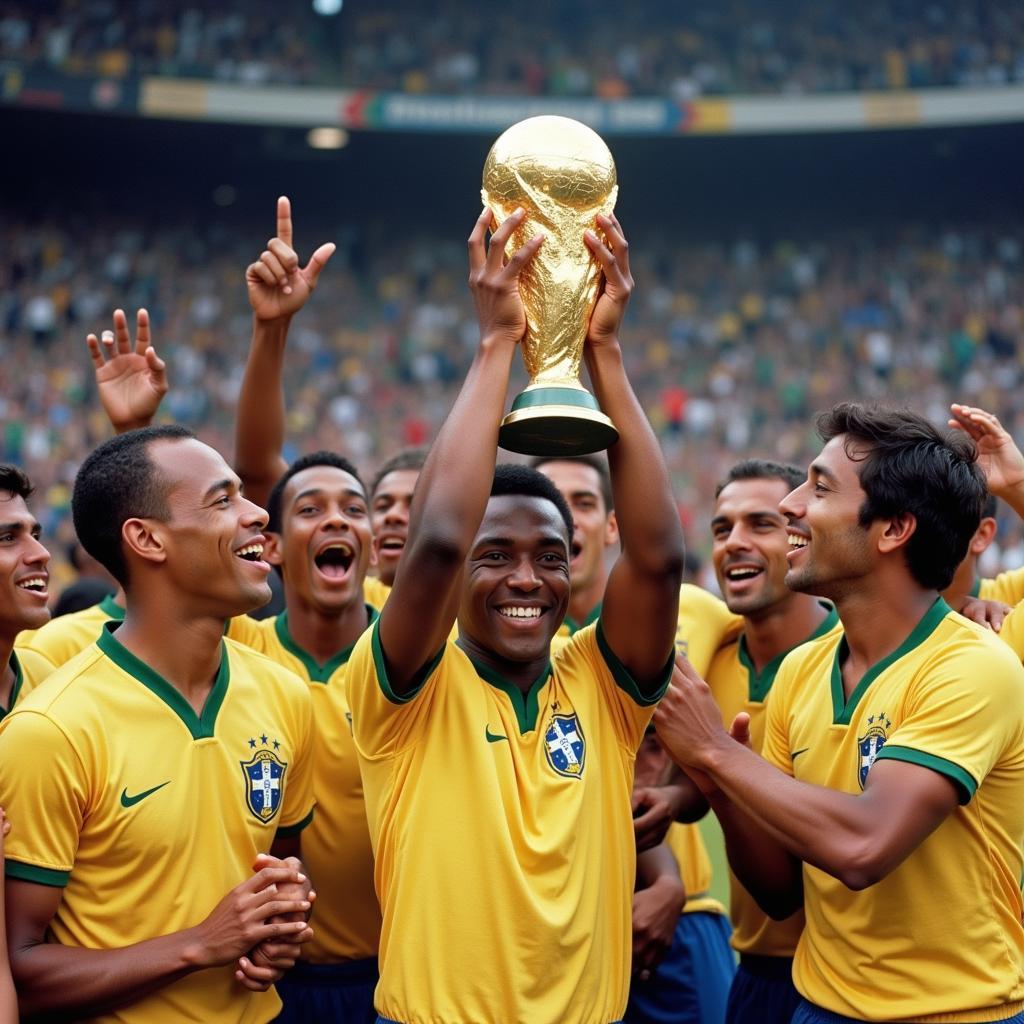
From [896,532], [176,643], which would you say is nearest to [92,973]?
[176,643]

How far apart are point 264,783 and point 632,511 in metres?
1.15

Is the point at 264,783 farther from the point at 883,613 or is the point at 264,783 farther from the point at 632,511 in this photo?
the point at 883,613

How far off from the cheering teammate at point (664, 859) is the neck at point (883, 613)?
0.81m

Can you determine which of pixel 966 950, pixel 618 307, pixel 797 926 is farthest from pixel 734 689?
pixel 618 307

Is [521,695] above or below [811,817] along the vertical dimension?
above

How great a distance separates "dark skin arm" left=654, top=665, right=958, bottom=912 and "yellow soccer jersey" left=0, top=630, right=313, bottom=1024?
119 cm

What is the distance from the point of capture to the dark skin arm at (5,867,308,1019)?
277 centimetres

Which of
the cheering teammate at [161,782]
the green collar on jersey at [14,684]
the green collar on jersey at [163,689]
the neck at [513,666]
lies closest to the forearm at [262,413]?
the cheering teammate at [161,782]

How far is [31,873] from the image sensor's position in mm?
2785

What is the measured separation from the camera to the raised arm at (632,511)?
2879 mm

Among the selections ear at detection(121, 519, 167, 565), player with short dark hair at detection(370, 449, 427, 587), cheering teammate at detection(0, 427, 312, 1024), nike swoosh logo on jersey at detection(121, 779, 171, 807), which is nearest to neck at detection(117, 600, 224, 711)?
cheering teammate at detection(0, 427, 312, 1024)

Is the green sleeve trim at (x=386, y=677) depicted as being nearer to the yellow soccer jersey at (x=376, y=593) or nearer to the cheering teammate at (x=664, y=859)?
the cheering teammate at (x=664, y=859)

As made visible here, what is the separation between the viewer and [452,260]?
24328mm

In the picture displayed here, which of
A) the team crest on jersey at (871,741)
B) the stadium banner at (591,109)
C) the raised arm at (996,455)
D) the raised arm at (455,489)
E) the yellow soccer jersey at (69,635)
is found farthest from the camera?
the stadium banner at (591,109)
